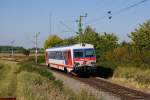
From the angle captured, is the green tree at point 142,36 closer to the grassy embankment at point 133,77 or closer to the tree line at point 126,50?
the tree line at point 126,50

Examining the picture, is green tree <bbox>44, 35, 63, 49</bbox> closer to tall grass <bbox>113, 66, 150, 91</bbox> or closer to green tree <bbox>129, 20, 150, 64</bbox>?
green tree <bbox>129, 20, 150, 64</bbox>

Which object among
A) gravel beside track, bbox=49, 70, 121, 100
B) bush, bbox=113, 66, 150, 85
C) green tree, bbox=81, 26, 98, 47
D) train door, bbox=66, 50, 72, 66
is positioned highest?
green tree, bbox=81, 26, 98, 47

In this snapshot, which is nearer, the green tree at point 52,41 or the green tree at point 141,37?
the green tree at point 141,37

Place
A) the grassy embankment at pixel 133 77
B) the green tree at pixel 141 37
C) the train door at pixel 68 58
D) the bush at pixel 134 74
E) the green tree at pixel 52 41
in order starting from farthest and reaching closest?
the green tree at pixel 52 41, the green tree at pixel 141 37, the train door at pixel 68 58, the bush at pixel 134 74, the grassy embankment at pixel 133 77

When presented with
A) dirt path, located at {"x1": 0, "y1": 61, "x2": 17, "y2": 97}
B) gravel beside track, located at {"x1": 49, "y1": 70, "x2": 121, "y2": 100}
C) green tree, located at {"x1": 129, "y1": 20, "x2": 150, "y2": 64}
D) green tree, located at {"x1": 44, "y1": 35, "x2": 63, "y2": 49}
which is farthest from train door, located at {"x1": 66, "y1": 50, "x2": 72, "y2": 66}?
green tree, located at {"x1": 44, "y1": 35, "x2": 63, "y2": 49}

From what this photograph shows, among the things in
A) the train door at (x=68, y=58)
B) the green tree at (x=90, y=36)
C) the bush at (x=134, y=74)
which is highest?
the green tree at (x=90, y=36)

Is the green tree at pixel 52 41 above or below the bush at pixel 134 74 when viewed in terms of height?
above

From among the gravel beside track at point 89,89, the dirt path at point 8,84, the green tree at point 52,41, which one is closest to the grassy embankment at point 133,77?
the gravel beside track at point 89,89

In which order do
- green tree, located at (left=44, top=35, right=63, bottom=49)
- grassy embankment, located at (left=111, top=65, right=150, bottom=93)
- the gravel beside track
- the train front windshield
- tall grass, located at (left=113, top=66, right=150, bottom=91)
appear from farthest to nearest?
green tree, located at (left=44, top=35, right=63, bottom=49) < the train front windshield < tall grass, located at (left=113, top=66, right=150, bottom=91) < grassy embankment, located at (left=111, top=65, right=150, bottom=93) < the gravel beside track

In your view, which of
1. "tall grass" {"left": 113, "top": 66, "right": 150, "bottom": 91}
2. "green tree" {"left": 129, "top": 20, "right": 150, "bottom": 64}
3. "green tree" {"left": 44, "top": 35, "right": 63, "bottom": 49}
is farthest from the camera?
"green tree" {"left": 44, "top": 35, "right": 63, "bottom": 49}

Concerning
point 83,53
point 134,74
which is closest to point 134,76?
point 134,74

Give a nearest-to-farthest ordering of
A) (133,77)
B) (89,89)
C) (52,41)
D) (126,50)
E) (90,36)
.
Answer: (89,89) < (133,77) < (126,50) < (90,36) < (52,41)

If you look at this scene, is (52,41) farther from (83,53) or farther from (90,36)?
(83,53)

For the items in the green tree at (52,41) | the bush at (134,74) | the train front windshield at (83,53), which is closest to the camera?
the bush at (134,74)
